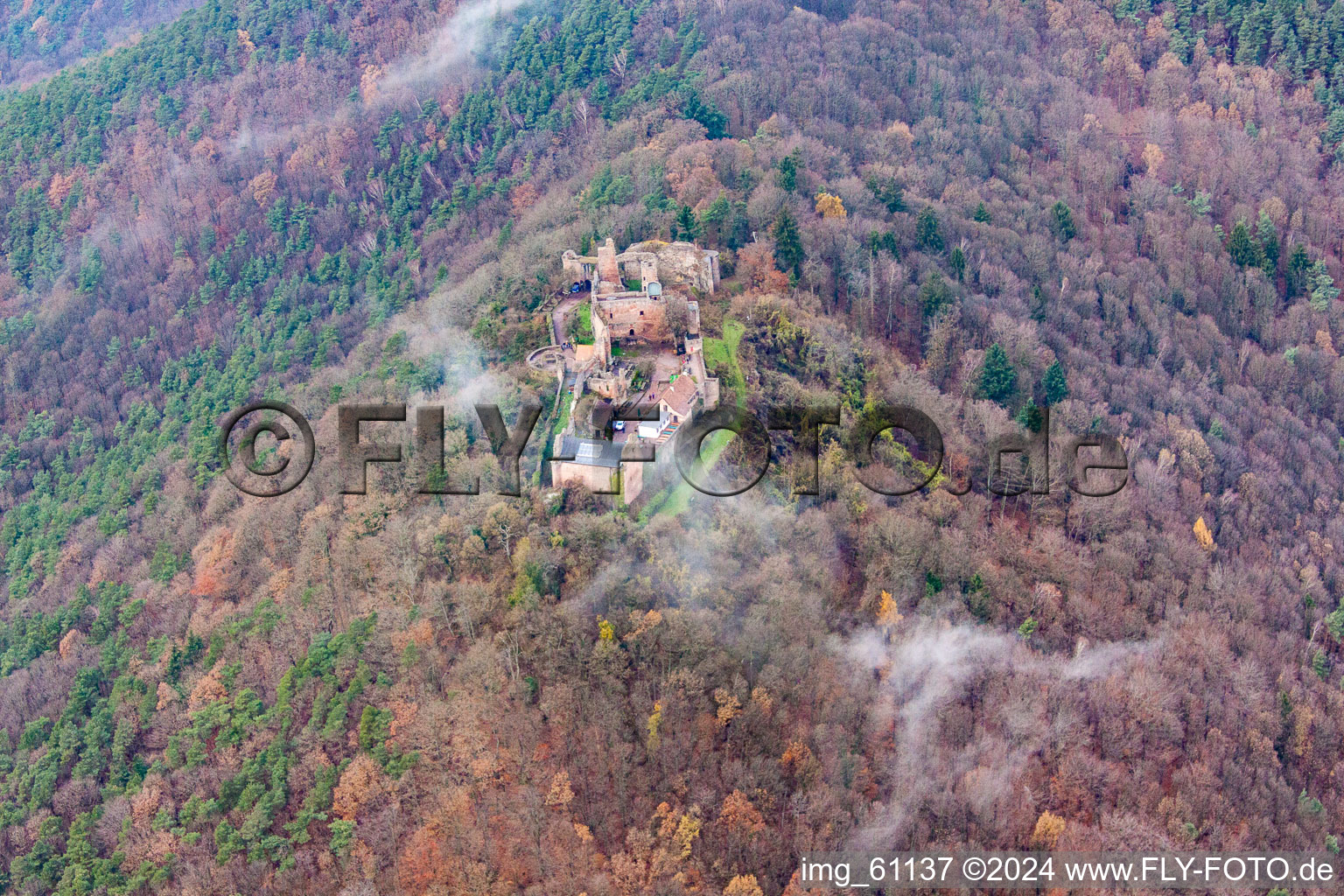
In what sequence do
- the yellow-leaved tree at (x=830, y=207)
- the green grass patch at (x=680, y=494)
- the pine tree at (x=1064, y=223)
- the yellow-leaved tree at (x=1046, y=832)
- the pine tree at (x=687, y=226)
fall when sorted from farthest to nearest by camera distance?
1. the pine tree at (x=1064, y=223)
2. the yellow-leaved tree at (x=830, y=207)
3. the pine tree at (x=687, y=226)
4. the green grass patch at (x=680, y=494)
5. the yellow-leaved tree at (x=1046, y=832)

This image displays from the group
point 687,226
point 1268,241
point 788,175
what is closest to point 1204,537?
point 788,175

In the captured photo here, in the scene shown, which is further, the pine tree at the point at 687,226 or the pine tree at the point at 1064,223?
the pine tree at the point at 1064,223

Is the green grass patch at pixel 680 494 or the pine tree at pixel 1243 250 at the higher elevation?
the green grass patch at pixel 680 494

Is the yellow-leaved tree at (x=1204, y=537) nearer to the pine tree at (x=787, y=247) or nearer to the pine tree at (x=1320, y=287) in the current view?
the pine tree at (x=787, y=247)

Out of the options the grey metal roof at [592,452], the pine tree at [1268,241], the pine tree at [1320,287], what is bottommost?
the pine tree at [1320,287]
